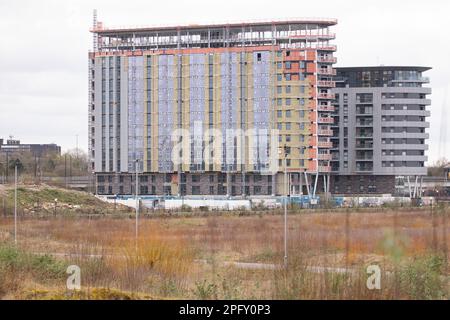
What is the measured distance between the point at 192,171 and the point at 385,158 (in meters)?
27.1

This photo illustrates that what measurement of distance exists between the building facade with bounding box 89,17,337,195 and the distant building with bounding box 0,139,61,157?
5099 centimetres

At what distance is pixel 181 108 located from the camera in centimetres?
9338

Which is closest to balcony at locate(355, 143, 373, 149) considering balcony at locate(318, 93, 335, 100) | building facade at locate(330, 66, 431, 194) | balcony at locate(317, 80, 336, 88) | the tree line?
building facade at locate(330, 66, 431, 194)

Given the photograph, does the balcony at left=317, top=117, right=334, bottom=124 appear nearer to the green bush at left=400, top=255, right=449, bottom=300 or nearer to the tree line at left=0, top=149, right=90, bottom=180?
the tree line at left=0, top=149, right=90, bottom=180

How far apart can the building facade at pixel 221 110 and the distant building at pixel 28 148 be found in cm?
5099

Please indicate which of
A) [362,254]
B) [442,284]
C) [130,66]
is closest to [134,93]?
[130,66]

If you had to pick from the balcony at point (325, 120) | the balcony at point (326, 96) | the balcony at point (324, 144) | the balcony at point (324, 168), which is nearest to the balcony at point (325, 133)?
the balcony at point (324, 144)

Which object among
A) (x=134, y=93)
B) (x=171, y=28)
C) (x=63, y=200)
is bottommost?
(x=63, y=200)

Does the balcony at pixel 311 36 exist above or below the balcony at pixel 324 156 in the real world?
above

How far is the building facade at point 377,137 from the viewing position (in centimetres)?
10288

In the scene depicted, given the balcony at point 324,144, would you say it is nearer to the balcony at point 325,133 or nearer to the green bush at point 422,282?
the balcony at point 325,133
